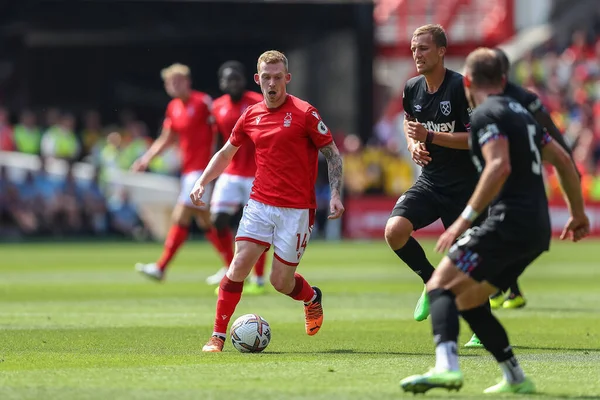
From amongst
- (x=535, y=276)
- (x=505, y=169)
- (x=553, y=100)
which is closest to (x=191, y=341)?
(x=505, y=169)

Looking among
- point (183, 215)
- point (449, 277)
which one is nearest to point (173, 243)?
point (183, 215)

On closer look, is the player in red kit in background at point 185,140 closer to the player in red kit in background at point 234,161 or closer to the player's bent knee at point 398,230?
the player in red kit in background at point 234,161

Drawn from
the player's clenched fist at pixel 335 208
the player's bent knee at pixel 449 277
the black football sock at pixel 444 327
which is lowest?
the black football sock at pixel 444 327

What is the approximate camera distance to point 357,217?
30.5m

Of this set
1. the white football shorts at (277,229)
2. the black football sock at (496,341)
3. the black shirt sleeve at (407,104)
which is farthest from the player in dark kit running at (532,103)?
the white football shorts at (277,229)

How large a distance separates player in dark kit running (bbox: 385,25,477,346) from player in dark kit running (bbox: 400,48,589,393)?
234 centimetres

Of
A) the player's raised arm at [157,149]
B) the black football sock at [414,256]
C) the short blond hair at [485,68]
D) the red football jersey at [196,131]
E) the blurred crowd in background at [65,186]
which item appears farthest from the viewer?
the blurred crowd in background at [65,186]

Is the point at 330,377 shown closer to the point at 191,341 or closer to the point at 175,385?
the point at 175,385

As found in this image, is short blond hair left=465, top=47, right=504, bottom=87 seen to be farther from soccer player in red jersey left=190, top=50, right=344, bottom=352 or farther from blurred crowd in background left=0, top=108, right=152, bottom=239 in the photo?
blurred crowd in background left=0, top=108, right=152, bottom=239

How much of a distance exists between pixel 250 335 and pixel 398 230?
1.55m

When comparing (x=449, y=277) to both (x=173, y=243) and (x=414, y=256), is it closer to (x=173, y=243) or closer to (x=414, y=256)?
(x=414, y=256)

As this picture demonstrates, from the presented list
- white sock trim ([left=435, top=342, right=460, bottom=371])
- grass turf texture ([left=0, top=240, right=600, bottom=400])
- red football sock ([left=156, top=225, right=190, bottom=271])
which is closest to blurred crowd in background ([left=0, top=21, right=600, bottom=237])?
grass turf texture ([left=0, top=240, right=600, bottom=400])

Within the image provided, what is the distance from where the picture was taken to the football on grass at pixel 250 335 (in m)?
9.52

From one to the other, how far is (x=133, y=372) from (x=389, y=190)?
76.4 ft
